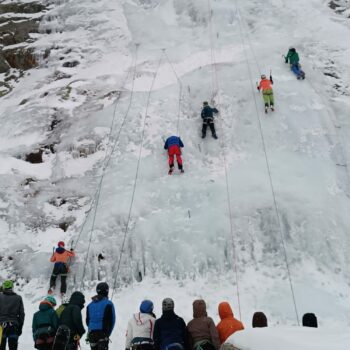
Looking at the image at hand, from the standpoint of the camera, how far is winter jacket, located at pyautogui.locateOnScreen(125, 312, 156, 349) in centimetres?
559

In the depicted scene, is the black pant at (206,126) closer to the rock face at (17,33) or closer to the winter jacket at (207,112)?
the winter jacket at (207,112)

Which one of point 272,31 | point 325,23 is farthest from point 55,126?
point 325,23

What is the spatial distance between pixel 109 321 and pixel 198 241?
148 inches

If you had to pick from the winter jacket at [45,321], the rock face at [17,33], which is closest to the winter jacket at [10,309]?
the winter jacket at [45,321]

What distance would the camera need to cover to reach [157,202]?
10.4m

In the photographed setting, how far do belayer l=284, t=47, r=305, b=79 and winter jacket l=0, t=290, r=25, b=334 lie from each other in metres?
11.1

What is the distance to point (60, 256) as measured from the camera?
9.26 meters

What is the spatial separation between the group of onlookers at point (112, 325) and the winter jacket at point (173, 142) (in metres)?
5.64

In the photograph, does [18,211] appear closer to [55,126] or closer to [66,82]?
[55,126]

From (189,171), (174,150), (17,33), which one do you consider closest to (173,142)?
(174,150)

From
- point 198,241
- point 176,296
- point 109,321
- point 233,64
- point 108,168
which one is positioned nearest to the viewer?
point 109,321

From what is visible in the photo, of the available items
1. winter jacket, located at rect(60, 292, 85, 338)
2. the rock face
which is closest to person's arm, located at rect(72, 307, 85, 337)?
winter jacket, located at rect(60, 292, 85, 338)

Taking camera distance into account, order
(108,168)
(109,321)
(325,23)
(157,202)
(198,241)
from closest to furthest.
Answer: (109,321) < (198,241) < (157,202) < (108,168) < (325,23)

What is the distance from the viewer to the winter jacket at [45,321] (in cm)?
598
